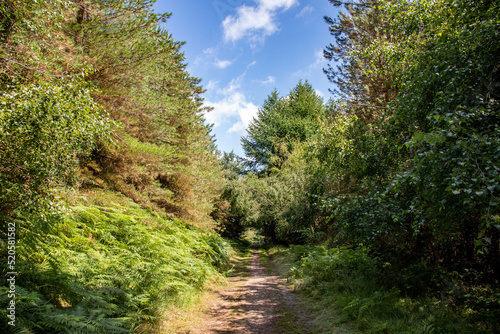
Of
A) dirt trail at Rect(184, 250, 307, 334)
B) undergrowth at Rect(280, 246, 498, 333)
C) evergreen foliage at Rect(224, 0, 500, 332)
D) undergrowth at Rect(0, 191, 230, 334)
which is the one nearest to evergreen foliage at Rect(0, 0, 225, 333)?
undergrowth at Rect(0, 191, 230, 334)

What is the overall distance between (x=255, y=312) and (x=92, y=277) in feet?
12.9

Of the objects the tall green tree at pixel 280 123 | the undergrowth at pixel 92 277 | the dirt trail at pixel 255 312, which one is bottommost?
the dirt trail at pixel 255 312

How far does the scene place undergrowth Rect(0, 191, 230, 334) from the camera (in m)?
2.83

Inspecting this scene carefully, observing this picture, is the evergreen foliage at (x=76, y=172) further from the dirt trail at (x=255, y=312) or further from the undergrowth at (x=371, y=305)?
the undergrowth at (x=371, y=305)

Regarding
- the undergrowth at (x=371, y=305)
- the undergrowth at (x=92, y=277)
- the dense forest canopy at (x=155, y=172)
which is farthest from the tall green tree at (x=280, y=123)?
the undergrowth at (x=92, y=277)

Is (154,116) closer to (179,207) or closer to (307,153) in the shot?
(179,207)

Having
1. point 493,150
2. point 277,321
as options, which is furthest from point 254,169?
point 493,150

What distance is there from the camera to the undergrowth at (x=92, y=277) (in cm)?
283

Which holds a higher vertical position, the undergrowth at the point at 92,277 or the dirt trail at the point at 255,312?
the undergrowth at the point at 92,277

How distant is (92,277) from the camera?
396 centimetres

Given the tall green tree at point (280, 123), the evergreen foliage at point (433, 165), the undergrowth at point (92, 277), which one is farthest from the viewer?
the tall green tree at point (280, 123)

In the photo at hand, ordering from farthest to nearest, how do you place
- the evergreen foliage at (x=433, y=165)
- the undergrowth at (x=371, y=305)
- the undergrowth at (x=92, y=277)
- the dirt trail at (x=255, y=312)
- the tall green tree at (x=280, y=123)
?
the tall green tree at (x=280, y=123) → the dirt trail at (x=255, y=312) → the undergrowth at (x=371, y=305) → the evergreen foliage at (x=433, y=165) → the undergrowth at (x=92, y=277)

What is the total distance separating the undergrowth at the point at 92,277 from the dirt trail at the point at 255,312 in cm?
Result: 93

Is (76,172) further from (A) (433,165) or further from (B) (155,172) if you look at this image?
(A) (433,165)
